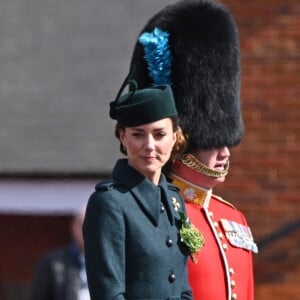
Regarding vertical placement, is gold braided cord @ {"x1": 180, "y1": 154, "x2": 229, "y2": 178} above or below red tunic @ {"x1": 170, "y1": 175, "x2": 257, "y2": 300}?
above

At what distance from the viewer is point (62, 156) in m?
10.5

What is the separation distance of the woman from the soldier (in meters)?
0.55

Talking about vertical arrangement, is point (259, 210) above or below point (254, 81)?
below

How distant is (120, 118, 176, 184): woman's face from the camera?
519cm

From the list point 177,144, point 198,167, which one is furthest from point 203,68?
point 177,144

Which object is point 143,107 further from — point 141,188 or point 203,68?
A: point 203,68

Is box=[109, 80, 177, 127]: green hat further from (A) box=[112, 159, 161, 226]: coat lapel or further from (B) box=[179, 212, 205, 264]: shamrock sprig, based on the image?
(B) box=[179, 212, 205, 264]: shamrock sprig

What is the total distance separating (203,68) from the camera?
628 cm

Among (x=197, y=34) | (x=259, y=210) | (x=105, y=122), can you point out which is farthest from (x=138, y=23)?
(x=197, y=34)

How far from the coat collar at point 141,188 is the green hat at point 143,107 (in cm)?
16

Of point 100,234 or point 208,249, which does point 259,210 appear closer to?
point 208,249

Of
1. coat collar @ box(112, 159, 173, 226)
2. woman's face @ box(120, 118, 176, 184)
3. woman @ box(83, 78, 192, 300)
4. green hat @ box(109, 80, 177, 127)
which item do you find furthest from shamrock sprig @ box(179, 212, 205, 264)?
green hat @ box(109, 80, 177, 127)

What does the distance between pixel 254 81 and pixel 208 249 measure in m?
4.11

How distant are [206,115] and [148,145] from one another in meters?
1.06
